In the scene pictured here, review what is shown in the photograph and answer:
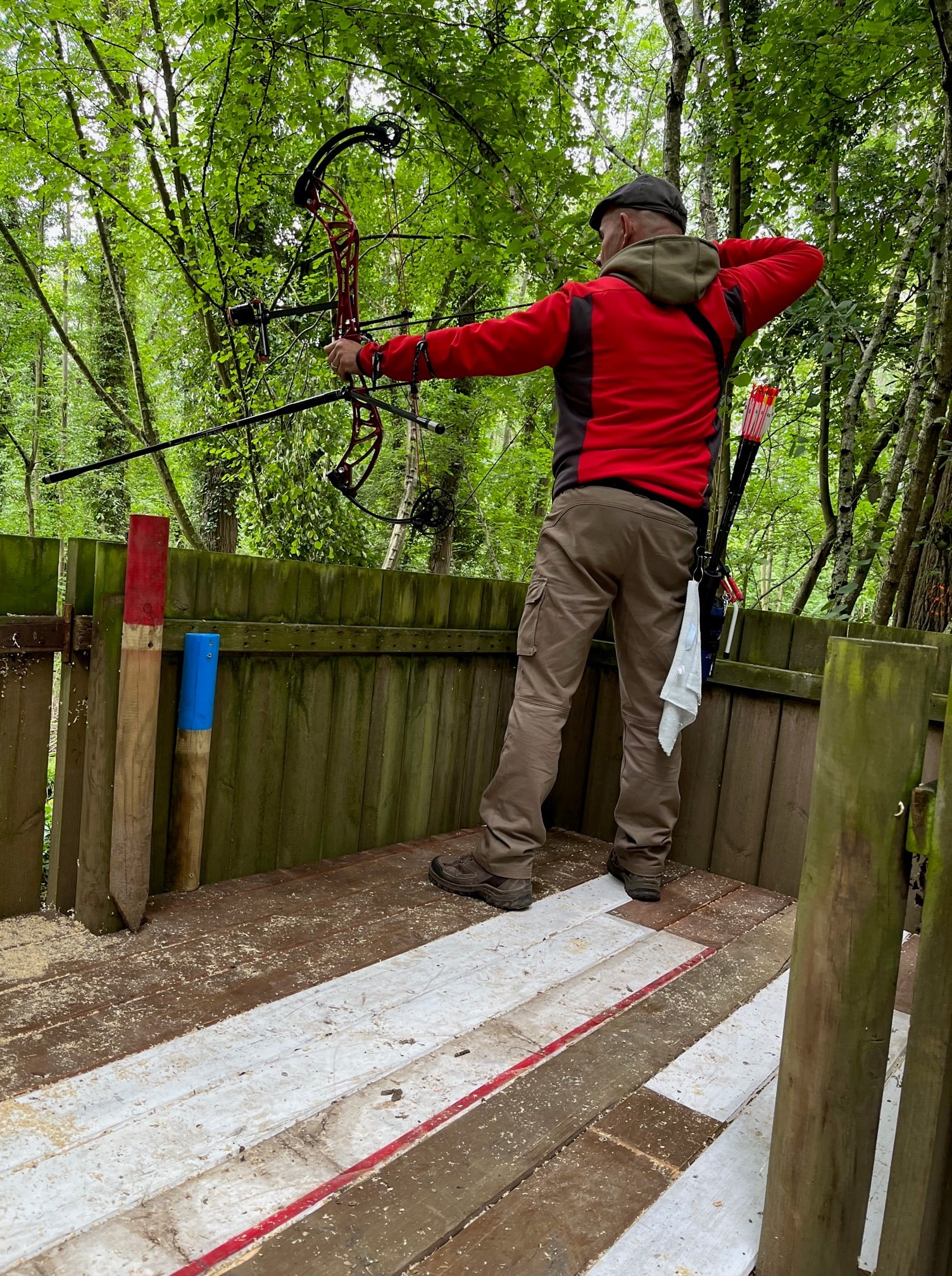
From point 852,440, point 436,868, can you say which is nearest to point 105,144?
point 852,440

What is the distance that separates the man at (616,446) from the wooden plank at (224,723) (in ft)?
2.19

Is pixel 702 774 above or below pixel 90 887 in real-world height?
above

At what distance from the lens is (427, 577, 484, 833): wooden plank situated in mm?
3324

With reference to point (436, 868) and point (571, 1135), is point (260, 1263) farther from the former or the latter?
point (436, 868)

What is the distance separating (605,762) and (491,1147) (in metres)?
2.12

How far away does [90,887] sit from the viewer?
225 cm

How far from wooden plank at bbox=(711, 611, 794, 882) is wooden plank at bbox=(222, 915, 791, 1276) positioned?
0.94 m

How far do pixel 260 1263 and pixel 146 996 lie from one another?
0.85 metres

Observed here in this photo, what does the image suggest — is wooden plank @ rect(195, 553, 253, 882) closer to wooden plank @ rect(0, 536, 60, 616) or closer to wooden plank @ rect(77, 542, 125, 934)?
wooden plank @ rect(77, 542, 125, 934)

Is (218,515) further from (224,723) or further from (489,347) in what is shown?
(489,347)

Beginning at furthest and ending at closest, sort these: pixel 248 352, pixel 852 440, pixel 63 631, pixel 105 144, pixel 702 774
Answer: pixel 105 144, pixel 248 352, pixel 852 440, pixel 702 774, pixel 63 631

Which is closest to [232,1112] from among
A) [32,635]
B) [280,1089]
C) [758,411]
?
[280,1089]

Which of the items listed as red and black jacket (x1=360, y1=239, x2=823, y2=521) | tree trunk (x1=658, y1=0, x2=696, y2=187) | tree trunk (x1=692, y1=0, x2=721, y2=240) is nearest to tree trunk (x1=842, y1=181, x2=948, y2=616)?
tree trunk (x1=692, y1=0, x2=721, y2=240)

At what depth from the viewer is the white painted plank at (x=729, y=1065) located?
175cm
